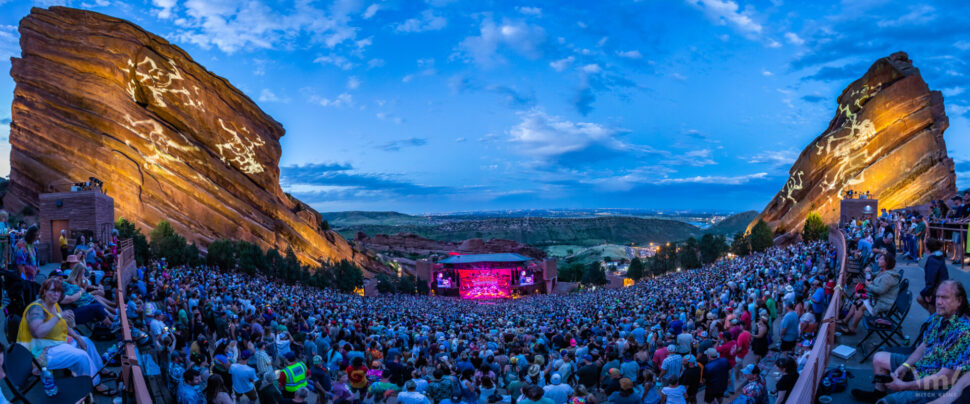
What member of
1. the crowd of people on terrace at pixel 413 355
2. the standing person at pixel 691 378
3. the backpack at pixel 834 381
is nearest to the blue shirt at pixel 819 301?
the crowd of people on terrace at pixel 413 355

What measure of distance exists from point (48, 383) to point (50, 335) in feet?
3.42

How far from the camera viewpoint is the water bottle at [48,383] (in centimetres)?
494

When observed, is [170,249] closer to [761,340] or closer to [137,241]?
[137,241]

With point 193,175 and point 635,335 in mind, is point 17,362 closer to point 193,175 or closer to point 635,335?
point 635,335

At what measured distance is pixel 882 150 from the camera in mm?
50031

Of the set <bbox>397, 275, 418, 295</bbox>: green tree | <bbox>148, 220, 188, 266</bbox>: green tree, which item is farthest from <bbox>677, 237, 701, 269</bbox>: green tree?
<bbox>148, 220, 188, 266</bbox>: green tree

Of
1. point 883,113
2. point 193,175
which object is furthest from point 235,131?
point 883,113

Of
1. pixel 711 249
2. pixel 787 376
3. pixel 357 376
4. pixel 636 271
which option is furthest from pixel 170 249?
pixel 711 249

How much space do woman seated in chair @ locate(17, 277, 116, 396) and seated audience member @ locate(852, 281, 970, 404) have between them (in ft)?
27.8

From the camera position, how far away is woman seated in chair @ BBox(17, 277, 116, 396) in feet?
17.8

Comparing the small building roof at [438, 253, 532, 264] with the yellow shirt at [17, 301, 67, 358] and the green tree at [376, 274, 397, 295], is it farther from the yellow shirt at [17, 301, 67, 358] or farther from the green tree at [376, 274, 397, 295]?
→ the yellow shirt at [17, 301, 67, 358]

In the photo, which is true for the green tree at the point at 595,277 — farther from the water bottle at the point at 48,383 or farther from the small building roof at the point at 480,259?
the water bottle at the point at 48,383

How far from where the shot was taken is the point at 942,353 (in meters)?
4.72

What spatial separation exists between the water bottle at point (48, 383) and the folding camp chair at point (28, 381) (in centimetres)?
4
